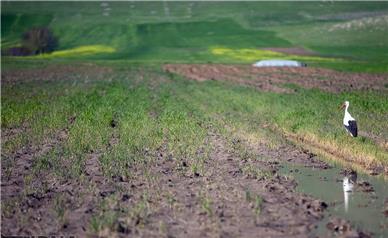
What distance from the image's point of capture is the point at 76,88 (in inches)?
1473

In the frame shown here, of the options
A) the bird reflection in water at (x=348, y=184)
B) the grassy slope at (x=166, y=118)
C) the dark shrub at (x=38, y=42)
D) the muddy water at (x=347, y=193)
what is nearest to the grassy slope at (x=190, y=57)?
the grassy slope at (x=166, y=118)

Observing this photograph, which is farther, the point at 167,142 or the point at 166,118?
the point at 166,118

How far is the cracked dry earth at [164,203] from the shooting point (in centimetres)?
1116

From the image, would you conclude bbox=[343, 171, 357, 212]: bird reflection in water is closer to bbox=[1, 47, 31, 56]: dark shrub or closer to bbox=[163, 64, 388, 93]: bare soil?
bbox=[163, 64, 388, 93]: bare soil

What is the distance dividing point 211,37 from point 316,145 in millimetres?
62874

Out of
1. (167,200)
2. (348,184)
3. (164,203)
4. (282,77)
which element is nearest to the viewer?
(164,203)

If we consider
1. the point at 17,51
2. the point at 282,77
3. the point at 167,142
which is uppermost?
the point at 167,142

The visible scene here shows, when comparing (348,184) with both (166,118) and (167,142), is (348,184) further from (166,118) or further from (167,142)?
(166,118)

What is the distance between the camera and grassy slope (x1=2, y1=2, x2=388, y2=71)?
6800 centimetres

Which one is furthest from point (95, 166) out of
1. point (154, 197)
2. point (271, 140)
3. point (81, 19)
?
point (81, 19)

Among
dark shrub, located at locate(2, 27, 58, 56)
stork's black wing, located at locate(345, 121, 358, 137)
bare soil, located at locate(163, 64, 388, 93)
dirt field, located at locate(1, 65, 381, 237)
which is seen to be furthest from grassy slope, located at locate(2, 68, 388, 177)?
dark shrub, located at locate(2, 27, 58, 56)

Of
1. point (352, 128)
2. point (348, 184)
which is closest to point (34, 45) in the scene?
point (352, 128)

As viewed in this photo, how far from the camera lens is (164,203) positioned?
1261 cm

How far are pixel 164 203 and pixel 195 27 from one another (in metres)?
76.9
